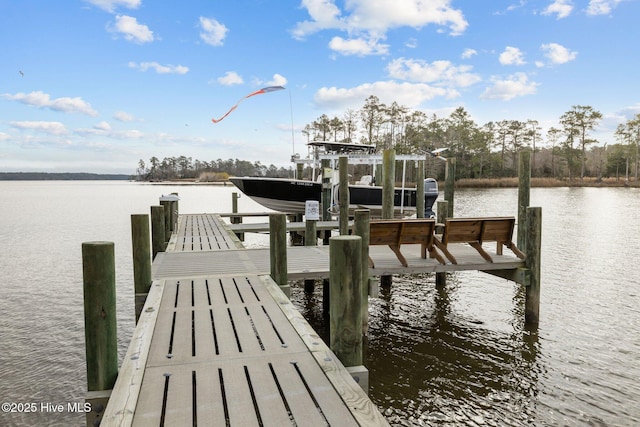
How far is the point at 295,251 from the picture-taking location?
9.29 meters

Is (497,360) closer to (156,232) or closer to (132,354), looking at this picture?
(132,354)

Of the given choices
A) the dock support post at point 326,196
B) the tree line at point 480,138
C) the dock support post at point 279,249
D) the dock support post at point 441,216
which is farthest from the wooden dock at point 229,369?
the tree line at point 480,138

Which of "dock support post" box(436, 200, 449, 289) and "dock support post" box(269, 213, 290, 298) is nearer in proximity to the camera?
"dock support post" box(269, 213, 290, 298)

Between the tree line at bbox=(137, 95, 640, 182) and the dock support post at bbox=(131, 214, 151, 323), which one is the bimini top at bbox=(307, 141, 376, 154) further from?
the tree line at bbox=(137, 95, 640, 182)

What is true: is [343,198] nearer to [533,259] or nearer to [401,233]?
[401,233]

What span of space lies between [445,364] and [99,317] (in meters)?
4.64

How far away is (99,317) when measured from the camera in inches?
139

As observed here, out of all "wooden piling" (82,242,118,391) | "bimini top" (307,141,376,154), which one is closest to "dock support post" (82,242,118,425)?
"wooden piling" (82,242,118,391)

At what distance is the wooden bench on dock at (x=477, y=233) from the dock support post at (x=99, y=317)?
551 centimetres

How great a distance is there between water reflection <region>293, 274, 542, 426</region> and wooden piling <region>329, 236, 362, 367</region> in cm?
178

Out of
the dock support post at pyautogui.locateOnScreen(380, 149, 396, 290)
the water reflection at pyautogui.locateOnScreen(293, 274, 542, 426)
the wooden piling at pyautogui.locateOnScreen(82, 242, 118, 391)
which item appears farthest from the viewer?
the dock support post at pyautogui.locateOnScreen(380, 149, 396, 290)

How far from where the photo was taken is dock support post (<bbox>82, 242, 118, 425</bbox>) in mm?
3461

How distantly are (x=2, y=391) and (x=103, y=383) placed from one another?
3.50m

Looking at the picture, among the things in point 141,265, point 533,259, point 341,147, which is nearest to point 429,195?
point 341,147
